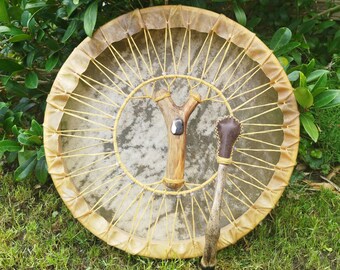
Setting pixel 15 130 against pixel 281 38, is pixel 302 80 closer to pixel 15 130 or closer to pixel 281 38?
pixel 281 38

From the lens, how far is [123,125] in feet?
5.96

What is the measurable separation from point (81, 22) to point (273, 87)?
825 mm

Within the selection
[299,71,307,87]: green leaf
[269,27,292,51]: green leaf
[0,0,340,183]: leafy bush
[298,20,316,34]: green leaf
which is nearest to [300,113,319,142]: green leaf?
[0,0,340,183]: leafy bush

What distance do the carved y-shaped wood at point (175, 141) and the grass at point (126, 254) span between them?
1.08 ft

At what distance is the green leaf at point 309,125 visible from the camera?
1.79 metres

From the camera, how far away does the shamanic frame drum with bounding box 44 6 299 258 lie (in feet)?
5.75

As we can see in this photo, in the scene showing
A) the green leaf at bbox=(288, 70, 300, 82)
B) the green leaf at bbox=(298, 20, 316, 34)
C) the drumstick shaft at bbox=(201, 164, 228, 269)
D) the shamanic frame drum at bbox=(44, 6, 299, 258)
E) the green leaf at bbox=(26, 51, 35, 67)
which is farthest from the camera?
Answer: the green leaf at bbox=(298, 20, 316, 34)

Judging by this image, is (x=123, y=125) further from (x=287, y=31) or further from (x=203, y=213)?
(x=287, y=31)

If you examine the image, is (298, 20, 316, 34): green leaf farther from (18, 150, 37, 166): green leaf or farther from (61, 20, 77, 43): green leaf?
(18, 150, 37, 166): green leaf

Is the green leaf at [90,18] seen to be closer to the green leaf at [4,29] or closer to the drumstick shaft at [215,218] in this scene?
the green leaf at [4,29]

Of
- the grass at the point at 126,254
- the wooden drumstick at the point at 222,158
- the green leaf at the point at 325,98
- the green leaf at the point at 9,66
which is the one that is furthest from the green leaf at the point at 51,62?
the green leaf at the point at 325,98

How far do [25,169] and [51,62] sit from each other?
0.46m

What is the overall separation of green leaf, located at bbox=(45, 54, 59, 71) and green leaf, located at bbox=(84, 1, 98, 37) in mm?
302

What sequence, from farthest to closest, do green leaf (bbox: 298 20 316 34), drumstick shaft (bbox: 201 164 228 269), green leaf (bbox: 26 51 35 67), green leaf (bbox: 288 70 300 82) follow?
green leaf (bbox: 298 20 316 34)
green leaf (bbox: 26 51 35 67)
green leaf (bbox: 288 70 300 82)
drumstick shaft (bbox: 201 164 228 269)
